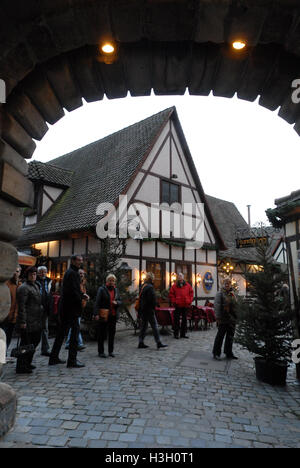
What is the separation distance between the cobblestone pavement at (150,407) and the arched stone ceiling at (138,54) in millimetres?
2893

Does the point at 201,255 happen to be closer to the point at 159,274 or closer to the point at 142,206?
the point at 159,274

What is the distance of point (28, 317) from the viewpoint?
5453mm

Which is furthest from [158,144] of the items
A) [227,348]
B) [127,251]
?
[227,348]

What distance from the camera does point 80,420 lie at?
3.34 m

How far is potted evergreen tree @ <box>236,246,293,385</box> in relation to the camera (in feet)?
16.4

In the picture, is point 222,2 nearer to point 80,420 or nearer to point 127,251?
point 80,420

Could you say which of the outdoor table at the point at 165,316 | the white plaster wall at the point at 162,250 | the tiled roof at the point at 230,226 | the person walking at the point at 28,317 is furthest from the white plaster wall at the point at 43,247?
the tiled roof at the point at 230,226

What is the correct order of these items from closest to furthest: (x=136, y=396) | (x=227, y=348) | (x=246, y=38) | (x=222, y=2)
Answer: (x=222, y=2) < (x=246, y=38) < (x=136, y=396) < (x=227, y=348)

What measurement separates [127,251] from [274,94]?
893 centimetres

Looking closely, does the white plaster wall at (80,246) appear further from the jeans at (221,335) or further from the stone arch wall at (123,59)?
the stone arch wall at (123,59)

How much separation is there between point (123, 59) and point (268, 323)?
4.29 meters

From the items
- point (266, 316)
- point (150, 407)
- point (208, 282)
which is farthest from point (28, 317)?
point (208, 282)

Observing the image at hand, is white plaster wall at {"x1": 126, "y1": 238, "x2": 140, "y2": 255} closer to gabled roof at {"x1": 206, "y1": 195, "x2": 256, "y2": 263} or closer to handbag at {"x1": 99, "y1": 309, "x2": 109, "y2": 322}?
handbag at {"x1": 99, "y1": 309, "x2": 109, "y2": 322}

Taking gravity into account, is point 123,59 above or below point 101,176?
below
